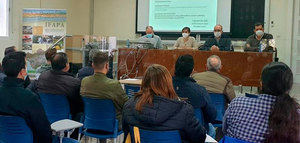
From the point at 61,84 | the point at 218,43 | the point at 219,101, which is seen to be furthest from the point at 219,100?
the point at 218,43

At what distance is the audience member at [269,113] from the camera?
64.3 inches

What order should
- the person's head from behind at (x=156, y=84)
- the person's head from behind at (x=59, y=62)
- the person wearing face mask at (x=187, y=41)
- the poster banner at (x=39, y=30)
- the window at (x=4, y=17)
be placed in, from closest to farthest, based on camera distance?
the person's head from behind at (x=156, y=84) < the person's head from behind at (x=59, y=62) < the person wearing face mask at (x=187, y=41) < the poster banner at (x=39, y=30) < the window at (x=4, y=17)

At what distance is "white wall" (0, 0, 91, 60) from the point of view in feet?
26.2

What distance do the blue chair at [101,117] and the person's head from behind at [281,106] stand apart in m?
1.53

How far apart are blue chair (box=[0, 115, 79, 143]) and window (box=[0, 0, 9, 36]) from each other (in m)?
6.31

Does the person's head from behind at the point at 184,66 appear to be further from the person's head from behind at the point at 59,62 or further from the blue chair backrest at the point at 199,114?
the person's head from behind at the point at 59,62

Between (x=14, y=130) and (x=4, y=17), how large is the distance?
650cm

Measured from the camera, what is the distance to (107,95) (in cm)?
305

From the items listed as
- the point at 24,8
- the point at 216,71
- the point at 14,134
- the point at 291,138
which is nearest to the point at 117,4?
the point at 24,8

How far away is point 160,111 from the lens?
191 cm

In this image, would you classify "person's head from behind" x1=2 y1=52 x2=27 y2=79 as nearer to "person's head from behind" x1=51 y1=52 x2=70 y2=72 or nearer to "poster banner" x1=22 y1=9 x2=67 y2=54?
"person's head from behind" x1=51 y1=52 x2=70 y2=72

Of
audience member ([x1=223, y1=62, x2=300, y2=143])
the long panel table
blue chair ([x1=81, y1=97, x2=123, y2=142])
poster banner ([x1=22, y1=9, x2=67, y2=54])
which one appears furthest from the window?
audience member ([x1=223, y1=62, x2=300, y2=143])

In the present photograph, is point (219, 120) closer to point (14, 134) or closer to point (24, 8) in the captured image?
point (14, 134)

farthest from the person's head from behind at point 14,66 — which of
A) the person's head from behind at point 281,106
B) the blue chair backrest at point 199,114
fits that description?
the person's head from behind at point 281,106
